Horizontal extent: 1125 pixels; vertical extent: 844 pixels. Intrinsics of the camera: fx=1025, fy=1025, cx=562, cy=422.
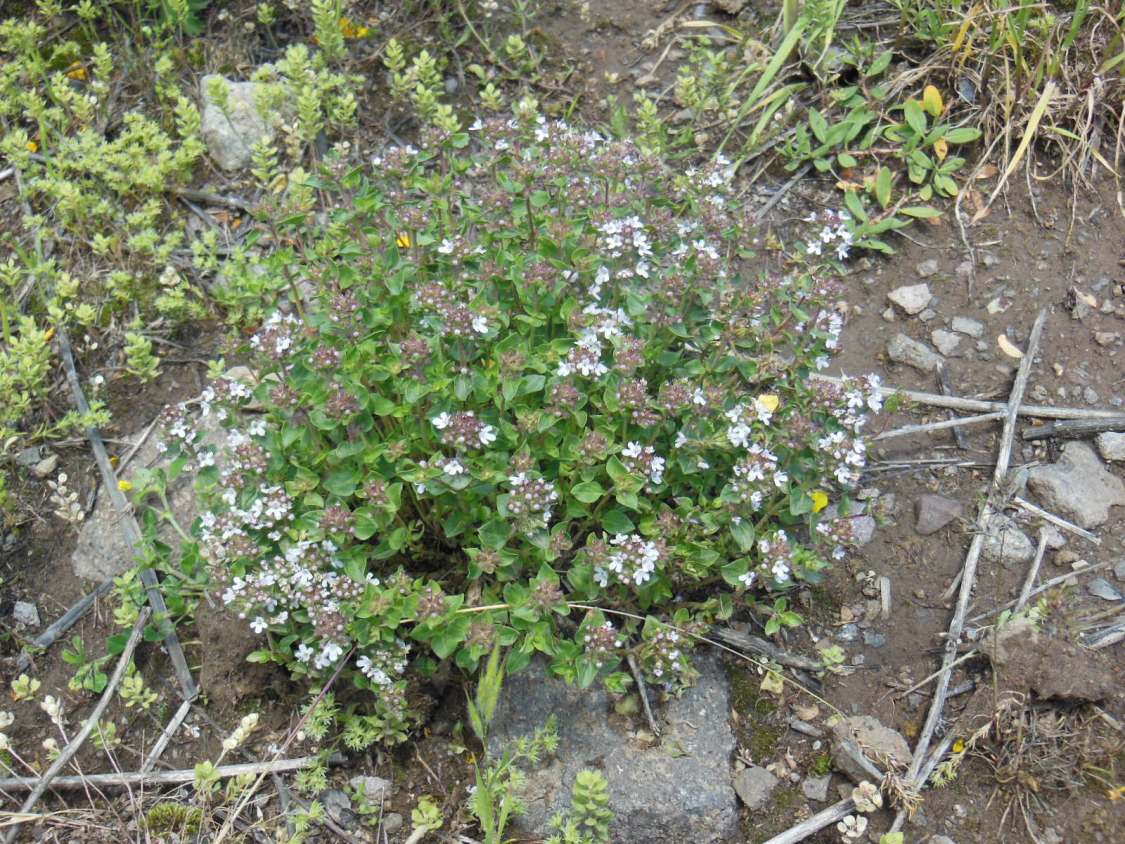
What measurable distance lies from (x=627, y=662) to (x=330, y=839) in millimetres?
1241

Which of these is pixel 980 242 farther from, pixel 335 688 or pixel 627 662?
pixel 335 688

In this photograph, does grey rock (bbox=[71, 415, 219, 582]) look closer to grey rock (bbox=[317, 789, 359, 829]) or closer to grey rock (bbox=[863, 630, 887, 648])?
grey rock (bbox=[317, 789, 359, 829])

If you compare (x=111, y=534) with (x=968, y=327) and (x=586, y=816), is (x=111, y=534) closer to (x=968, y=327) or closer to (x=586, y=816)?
(x=586, y=816)

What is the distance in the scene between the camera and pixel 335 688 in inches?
152

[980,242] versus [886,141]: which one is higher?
[886,141]

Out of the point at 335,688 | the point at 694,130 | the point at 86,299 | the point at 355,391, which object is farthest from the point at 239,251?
the point at 694,130

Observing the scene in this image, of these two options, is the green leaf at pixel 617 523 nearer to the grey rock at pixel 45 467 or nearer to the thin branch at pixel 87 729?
the thin branch at pixel 87 729

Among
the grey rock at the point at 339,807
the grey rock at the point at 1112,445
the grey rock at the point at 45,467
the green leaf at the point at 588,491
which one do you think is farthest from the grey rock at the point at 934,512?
the grey rock at the point at 45,467

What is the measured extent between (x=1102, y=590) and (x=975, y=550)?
48 centimetres

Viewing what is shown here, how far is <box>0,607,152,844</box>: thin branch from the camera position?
12.0ft

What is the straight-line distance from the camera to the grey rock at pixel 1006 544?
13.4ft

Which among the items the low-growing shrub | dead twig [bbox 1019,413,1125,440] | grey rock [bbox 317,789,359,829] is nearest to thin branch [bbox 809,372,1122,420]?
dead twig [bbox 1019,413,1125,440]

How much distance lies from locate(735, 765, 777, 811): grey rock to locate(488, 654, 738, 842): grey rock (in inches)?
2.0

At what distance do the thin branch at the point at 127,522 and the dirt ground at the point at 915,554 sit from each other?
0.24 feet
